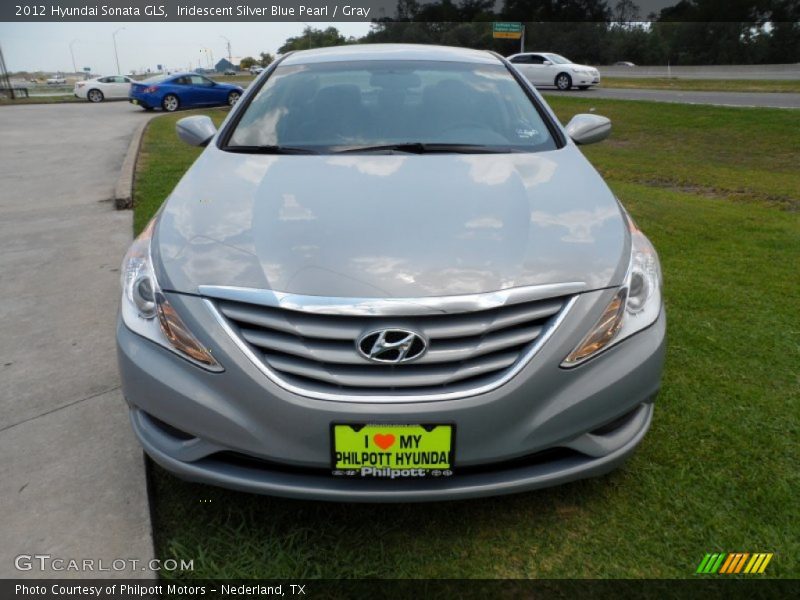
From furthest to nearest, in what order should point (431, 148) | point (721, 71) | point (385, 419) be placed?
point (721, 71), point (431, 148), point (385, 419)

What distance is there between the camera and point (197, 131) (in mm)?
3326

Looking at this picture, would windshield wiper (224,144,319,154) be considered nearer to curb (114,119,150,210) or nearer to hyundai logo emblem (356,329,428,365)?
hyundai logo emblem (356,329,428,365)

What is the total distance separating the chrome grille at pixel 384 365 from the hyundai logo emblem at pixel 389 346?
1cm

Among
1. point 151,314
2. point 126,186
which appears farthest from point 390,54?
point 126,186

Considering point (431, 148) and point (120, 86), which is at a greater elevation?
point (431, 148)

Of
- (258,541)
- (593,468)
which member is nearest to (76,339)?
(258,541)

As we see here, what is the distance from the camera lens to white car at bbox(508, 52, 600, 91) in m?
21.9

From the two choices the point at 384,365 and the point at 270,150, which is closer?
the point at 384,365

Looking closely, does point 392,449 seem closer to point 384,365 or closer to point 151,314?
point 384,365

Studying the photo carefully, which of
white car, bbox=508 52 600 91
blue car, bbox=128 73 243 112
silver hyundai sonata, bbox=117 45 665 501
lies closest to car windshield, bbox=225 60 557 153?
silver hyundai sonata, bbox=117 45 665 501

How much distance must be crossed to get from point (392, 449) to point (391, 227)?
702mm

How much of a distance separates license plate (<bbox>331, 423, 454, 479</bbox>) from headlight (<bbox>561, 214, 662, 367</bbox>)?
414 mm

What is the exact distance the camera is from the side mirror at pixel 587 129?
3.28 metres

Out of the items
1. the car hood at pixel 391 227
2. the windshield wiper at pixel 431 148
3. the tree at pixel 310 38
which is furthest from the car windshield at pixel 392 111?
the tree at pixel 310 38
